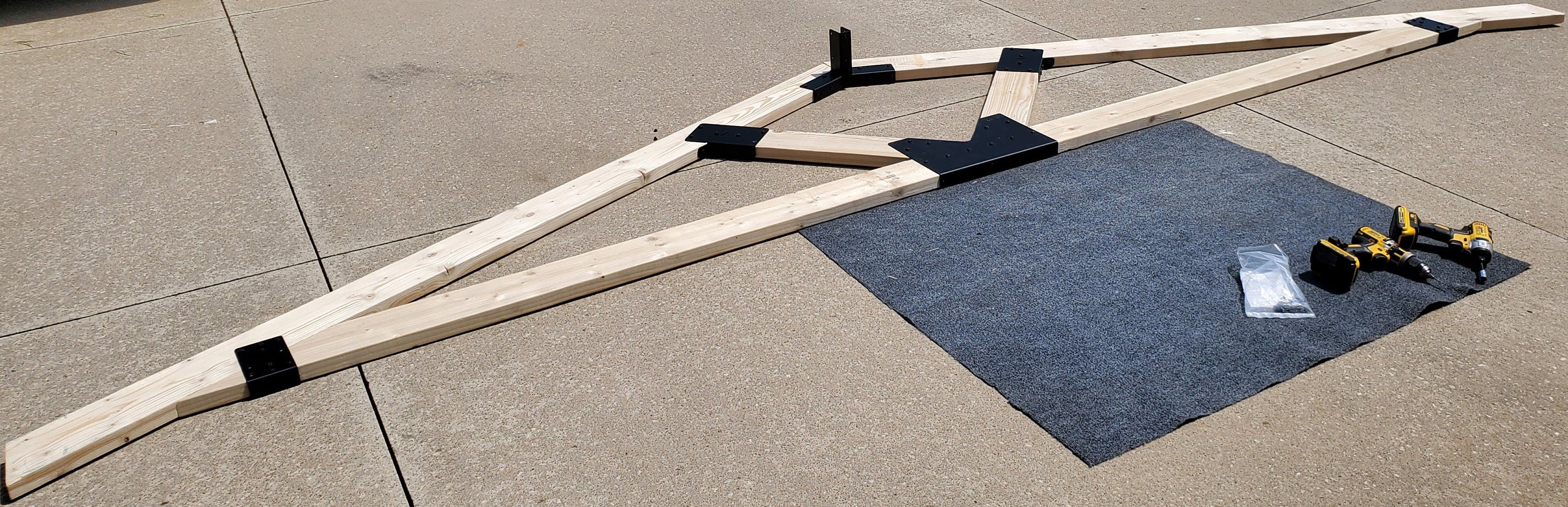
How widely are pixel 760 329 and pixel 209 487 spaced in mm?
1633

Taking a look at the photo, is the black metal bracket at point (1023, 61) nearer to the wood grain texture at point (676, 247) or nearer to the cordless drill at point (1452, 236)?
the wood grain texture at point (676, 247)

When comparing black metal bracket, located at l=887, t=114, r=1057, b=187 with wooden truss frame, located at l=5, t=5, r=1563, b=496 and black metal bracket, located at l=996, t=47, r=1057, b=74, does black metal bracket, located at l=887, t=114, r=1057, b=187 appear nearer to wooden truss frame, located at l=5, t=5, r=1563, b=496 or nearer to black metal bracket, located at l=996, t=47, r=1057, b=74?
wooden truss frame, located at l=5, t=5, r=1563, b=496

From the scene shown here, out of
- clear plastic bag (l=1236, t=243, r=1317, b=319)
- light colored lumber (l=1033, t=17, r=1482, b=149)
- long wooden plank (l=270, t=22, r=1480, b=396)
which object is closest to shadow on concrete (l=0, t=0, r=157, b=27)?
long wooden plank (l=270, t=22, r=1480, b=396)

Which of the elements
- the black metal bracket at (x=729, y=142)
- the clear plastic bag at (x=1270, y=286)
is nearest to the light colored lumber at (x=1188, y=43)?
the black metal bracket at (x=729, y=142)

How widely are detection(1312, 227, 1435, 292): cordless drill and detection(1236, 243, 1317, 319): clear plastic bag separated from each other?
0.11 meters

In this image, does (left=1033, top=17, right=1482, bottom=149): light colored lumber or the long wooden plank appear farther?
A: (left=1033, top=17, right=1482, bottom=149): light colored lumber

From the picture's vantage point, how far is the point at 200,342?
3377 mm

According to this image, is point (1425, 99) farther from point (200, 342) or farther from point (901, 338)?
point (200, 342)

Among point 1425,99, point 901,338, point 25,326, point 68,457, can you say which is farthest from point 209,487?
point 1425,99

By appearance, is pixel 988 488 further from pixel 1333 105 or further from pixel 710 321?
pixel 1333 105

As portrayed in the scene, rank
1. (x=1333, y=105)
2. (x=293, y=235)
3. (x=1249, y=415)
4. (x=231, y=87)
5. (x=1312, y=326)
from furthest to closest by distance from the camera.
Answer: (x=231, y=87) → (x=1333, y=105) → (x=293, y=235) → (x=1312, y=326) → (x=1249, y=415)

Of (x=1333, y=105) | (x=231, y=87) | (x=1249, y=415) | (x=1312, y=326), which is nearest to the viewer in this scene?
(x=1249, y=415)

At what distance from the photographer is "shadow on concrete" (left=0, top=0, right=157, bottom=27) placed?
275 inches

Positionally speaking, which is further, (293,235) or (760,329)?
(293,235)
